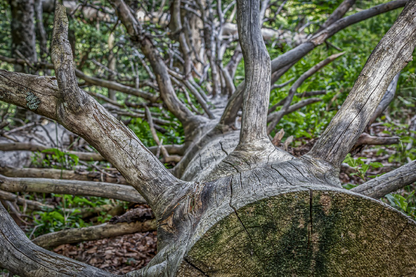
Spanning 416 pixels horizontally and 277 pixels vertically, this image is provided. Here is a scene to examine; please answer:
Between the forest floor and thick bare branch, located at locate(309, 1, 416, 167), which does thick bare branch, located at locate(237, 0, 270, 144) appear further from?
the forest floor

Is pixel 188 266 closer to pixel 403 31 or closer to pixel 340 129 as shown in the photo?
pixel 340 129

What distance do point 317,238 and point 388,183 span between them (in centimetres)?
108

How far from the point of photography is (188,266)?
3.83 ft

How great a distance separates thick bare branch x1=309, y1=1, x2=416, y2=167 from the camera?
70.1 inches

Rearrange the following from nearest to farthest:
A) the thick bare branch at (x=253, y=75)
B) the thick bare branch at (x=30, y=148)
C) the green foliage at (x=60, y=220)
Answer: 1. the thick bare branch at (x=253, y=75)
2. the green foliage at (x=60, y=220)
3. the thick bare branch at (x=30, y=148)

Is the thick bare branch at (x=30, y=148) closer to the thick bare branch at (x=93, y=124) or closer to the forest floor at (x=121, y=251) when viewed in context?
the forest floor at (x=121, y=251)

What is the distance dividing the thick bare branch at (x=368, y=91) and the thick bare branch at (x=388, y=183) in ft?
1.25

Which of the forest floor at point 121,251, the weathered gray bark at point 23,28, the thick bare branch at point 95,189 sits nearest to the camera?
the thick bare branch at point 95,189

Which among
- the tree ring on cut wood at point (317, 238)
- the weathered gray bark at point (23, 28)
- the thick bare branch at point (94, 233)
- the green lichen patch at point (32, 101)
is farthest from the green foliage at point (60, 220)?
the weathered gray bark at point (23, 28)

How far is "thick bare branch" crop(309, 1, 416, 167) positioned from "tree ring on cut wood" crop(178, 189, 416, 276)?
0.58 meters

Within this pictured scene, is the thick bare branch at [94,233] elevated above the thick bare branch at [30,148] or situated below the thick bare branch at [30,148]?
below

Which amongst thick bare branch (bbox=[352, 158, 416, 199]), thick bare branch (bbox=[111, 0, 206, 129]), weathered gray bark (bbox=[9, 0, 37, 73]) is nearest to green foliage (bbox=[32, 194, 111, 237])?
thick bare branch (bbox=[111, 0, 206, 129])

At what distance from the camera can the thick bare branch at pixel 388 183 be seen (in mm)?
1979

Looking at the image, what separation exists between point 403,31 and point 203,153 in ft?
5.77
